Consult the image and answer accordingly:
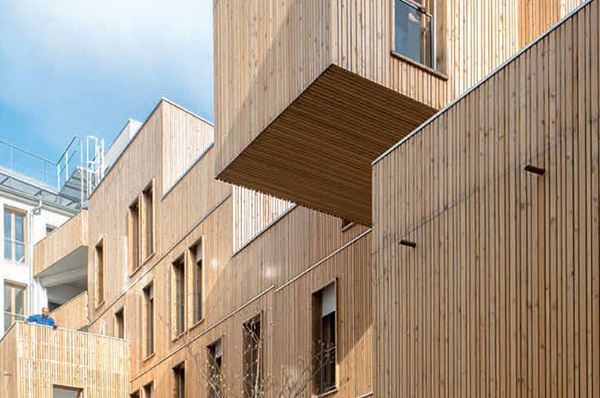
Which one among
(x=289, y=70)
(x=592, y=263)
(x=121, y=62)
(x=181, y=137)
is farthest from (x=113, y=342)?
(x=121, y=62)

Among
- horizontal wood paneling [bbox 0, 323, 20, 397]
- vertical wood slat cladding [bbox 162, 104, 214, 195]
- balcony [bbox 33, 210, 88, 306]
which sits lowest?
horizontal wood paneling [bbox 0, 323, 20, 397]

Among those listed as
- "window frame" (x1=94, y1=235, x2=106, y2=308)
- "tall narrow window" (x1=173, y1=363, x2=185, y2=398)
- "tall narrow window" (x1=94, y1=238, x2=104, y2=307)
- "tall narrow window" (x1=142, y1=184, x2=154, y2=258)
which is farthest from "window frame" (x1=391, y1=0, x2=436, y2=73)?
"tall narrow window" (x1=94, y1=238, x2=104, y2=307)

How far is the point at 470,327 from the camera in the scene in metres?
11.7

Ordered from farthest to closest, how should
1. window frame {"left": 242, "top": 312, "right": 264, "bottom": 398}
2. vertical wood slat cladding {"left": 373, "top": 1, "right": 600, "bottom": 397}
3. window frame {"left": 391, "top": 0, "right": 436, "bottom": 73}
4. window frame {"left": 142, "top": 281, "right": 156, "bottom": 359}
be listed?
window frame {"left": 142, "top": 281, "right": 156, "bottom": 359}, window frame {"left": 242, "top": 312, "right": 264, "bottom": 398}, window frame {"left": 391, "top": 0, "right": 436, "bottom": 73}, vertical wood slat cladding {"left": 373, "top": 1, "right": 600, "bottom": 397}

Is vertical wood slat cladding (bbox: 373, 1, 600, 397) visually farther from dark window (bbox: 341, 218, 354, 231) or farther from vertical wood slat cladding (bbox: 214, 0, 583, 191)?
dark window (bbox: 341, 218, 354, 231)

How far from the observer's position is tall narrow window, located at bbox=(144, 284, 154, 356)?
30219 mm

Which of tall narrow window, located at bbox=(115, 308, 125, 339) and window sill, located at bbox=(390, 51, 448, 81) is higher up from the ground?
window sill, located at bbox=(390, 51, 448, 81)

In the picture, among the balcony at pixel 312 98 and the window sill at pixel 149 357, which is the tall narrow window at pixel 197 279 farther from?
the balcony at pixel 312 98

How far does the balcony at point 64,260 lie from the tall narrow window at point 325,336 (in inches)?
702

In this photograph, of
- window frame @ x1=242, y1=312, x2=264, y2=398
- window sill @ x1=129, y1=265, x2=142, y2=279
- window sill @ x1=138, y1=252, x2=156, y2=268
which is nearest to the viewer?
window frame @ x1=242, y1=312, x2=264, y2=398

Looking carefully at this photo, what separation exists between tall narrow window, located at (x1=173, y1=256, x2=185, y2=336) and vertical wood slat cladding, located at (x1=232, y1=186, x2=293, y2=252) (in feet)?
12.2

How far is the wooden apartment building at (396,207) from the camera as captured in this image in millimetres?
10594

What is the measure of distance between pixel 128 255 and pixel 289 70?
Answer: 17538 millimetres

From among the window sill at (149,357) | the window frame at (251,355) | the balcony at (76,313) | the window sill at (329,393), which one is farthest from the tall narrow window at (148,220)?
the window sill at (329,393)
